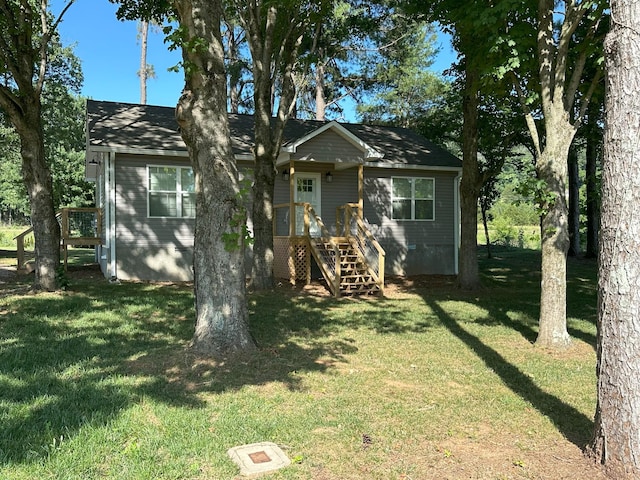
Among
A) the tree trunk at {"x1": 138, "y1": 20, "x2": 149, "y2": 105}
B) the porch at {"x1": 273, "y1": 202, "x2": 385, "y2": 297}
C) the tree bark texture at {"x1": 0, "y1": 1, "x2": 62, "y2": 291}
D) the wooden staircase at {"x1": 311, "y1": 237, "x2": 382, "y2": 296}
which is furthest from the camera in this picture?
the tree trunk at {"x1": 138, "y1": 20, "x2": 149, "y2": 105}

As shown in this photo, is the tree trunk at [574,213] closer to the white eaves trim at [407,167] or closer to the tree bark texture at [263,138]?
the white eaves trim at [407,167]

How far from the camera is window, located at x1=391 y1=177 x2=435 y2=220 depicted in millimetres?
15250

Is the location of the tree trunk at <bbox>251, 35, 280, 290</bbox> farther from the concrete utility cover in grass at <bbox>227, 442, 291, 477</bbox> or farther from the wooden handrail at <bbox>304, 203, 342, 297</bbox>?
the concrete utility cover in grass at <bbox>227, 442, 291, 477</bbox>

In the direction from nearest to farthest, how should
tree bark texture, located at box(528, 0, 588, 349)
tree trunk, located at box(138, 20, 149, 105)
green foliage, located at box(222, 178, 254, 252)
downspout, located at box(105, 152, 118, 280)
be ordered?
green foliage, located at box(222, 178, 254, 252), tree bark texture, located at box(528, 0, 588, 349), downspout, located at box(105, 152, 118, 280), tree trunk, located at box(138, 20, 149, 105)

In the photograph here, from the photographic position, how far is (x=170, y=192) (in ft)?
41.3

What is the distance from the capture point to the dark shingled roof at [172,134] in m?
12.2

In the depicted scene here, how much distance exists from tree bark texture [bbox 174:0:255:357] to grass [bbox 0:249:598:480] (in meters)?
0.38

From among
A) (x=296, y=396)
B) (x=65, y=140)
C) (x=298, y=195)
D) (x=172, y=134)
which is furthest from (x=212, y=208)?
(x=65, y=140)

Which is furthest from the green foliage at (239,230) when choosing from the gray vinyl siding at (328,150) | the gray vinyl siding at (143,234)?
the gray vinyl siding at (143,234)

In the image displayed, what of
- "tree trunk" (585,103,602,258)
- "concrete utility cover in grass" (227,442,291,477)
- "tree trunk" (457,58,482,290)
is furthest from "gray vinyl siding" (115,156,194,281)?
Result: "tree trunk" (585,103,602,258)

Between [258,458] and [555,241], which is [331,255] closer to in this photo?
[555,241]

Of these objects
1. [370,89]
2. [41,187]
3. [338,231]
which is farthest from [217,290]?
[370,89]

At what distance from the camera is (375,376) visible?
5.14 meters

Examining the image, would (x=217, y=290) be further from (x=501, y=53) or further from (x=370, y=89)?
(x=370, y=89)
